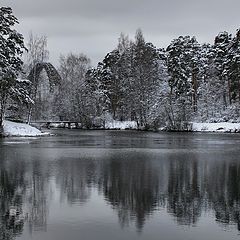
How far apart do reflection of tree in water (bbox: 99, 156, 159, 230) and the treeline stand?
141 ft

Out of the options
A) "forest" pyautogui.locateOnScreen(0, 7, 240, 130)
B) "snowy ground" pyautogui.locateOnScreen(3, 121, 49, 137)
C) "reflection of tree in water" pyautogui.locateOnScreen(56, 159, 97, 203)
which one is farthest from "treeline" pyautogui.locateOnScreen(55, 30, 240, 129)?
"reflection of tree in water" pyautogui.locateOnScreen(56, 159, 97, 203)

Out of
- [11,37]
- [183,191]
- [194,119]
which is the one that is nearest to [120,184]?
[183,191]

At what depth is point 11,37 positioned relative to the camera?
155 feet

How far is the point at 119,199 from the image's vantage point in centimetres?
1345

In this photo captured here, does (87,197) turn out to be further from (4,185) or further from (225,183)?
(225,183)

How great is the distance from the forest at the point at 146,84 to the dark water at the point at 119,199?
3154cm

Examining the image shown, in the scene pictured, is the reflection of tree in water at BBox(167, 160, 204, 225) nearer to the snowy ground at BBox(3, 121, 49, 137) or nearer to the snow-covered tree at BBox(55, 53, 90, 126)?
the snowy ground at BBox(3, 121, 49, 137)

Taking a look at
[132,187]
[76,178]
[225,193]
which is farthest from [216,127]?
[225,193]

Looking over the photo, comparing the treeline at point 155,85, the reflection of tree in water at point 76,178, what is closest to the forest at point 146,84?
the treeline at point 155,85

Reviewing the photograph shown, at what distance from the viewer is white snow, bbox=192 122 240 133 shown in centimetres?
5821

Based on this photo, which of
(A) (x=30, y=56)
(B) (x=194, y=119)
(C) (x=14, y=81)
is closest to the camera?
(C) (x=14, y=81)

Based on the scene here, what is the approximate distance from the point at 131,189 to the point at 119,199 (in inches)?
61.9

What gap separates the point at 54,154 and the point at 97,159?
3636 millimetres

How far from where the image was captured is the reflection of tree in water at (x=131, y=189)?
11760 millimetres
